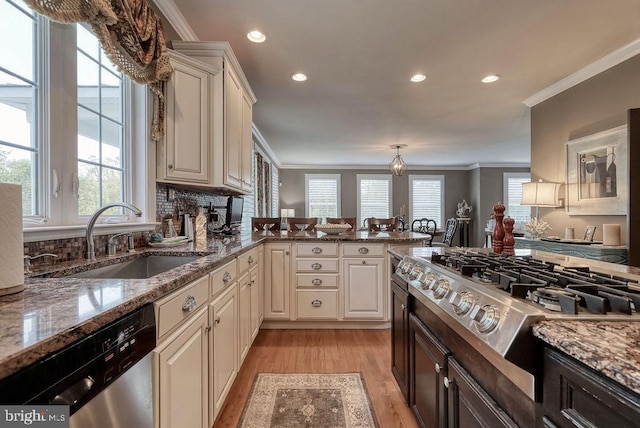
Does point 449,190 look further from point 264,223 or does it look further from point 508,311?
point 508,311

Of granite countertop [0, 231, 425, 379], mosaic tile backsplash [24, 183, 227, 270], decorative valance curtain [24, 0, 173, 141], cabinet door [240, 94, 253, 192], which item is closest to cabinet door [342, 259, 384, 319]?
cabinet door [240, 94, 253, 192]

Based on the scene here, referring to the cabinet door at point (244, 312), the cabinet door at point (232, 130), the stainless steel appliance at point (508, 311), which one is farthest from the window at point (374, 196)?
the stainless steel appliance at point (508, 311)

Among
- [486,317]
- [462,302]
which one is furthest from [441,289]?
[486,317]

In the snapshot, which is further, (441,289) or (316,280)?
(316,280)

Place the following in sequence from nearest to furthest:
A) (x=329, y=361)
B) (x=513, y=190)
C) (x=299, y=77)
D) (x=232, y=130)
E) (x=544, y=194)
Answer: (x=329, y=361) < (x=232, y=130) < (x=299, y=77) < (x=544, y=194) < (x=513, y=190)

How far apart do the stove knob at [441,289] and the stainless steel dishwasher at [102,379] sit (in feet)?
3.06

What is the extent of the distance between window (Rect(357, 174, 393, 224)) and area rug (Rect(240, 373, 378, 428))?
6.63 m

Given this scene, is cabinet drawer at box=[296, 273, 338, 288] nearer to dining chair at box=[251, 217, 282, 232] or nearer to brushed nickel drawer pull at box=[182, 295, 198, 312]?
dining chair at box=[251, 217, 282, 232]

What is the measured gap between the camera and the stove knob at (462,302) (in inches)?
34.3

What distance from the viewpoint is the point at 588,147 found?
2971mm

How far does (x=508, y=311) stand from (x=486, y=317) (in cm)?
8

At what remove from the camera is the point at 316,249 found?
2.92 m

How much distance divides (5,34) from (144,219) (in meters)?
1.07

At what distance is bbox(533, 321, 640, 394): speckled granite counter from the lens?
1.47ft
